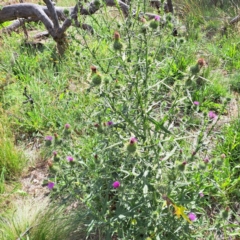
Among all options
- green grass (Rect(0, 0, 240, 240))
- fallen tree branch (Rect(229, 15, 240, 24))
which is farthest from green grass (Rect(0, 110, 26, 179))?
fallen tree branch (Rect(229, 15, 240, 24))

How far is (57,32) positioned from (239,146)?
2.75 meters

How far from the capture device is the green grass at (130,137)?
5.17 ft

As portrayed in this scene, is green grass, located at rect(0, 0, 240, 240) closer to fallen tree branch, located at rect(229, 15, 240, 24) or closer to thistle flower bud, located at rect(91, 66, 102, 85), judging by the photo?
thistle flower bud, located at rect(91, 66, 102, 85)

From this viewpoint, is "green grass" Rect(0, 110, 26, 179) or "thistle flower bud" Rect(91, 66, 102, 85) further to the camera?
"green grass" Rect(0, 110, 26, 179)

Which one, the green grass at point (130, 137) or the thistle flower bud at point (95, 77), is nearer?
the thistle flower bud at point (95, 77)

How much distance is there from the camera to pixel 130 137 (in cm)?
159

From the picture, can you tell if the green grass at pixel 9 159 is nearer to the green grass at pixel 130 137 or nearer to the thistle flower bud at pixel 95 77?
the green grass at pixel 130 137

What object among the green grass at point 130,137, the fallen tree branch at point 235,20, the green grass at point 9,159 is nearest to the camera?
the green grass at point 130,137

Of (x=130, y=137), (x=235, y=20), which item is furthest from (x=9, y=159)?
(x=235, y=20)

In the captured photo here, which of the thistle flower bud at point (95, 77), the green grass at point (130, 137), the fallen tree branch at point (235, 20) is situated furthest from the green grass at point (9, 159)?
the fallen tree branch at point (235, 20)

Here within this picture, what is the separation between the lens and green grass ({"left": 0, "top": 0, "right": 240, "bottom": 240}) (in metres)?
1.58

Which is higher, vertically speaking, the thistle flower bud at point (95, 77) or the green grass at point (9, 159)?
the thistle flower bud at point (95, 77)

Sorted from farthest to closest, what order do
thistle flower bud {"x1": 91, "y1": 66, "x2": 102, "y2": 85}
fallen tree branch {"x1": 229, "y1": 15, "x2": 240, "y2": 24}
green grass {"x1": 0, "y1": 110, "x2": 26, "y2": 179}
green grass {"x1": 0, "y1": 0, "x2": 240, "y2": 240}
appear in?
fallen tree branch {"x1": 229, "y1": 15, "x2": 240, "y2": 24}, green grass {"x1": 0, "y1": 110, "x2": 26, "y2": 179}, green grass {"x1": 0, "y1": 0, "x2": 240, "y2": 240}, thistle flower bud {"x1": 91, "y1": 66, "x2": 102, "y2": 85}

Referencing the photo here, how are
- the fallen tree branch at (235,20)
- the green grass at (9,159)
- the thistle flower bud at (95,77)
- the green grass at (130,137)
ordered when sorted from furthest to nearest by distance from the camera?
the fallen tree branch at (235,20) < the green grass at (9,159) < the green grass at (130,137) < the thistle flower bud at (95,77)
